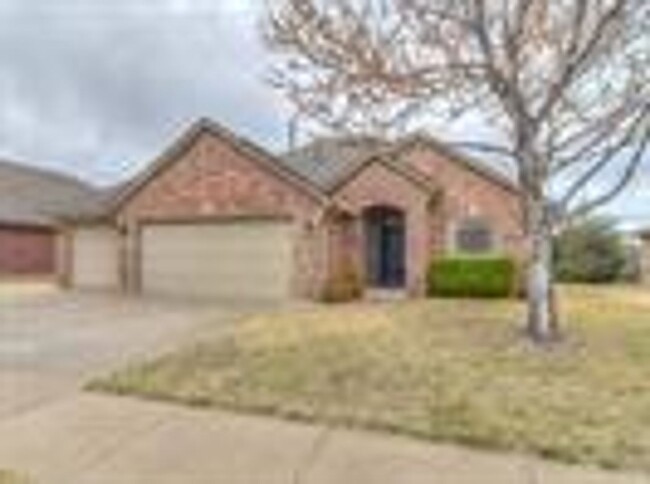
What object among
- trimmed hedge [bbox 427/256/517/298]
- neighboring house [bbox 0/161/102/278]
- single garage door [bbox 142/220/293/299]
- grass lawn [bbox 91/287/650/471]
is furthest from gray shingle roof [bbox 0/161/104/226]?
grass lawn [bbox 91/287/650/471]

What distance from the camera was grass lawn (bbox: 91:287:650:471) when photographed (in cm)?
878

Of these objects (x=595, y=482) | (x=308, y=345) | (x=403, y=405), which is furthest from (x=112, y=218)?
(x=595, y=482)

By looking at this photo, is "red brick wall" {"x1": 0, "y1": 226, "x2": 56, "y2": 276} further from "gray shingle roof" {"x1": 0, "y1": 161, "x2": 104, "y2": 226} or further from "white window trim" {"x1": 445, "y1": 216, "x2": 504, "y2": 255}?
"white window trim" {"x1": 445, "y1": 216, "x2": 504, "y2": 255}

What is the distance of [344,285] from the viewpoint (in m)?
24.6

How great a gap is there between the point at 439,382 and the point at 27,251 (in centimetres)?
3090

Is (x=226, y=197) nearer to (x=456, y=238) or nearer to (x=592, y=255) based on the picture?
(x=456, y=238)

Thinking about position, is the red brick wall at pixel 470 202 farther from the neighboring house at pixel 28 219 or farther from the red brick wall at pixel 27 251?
the red brick wall at pixel 27 251

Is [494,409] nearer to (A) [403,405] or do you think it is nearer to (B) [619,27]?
(A) [403,405]

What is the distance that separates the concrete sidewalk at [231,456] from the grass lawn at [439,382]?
1.37ft

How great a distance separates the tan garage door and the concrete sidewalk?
19.2m

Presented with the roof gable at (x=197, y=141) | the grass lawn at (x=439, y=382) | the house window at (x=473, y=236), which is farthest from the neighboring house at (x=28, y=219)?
the grass lawn at (x=439, y=382)

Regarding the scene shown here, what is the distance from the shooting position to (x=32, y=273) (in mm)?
38562

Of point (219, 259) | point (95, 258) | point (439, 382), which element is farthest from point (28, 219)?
point (439, 382)

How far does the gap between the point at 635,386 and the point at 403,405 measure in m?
3.19
